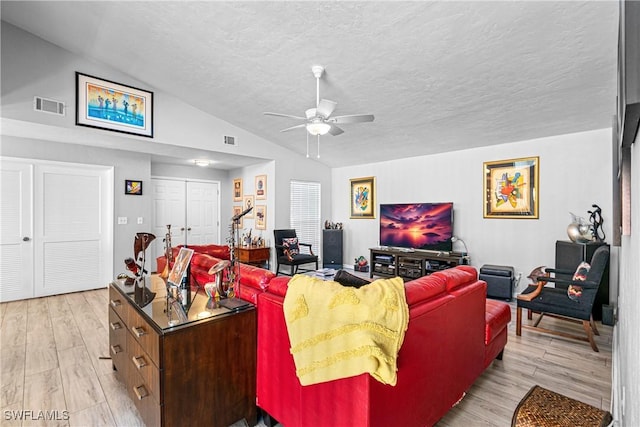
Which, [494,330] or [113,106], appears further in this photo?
[113,106]

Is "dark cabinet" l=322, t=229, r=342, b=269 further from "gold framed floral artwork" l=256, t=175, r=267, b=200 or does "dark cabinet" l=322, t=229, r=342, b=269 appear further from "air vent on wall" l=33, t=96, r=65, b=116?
"air vent on wall" l=33, t=96, r=65, b=116

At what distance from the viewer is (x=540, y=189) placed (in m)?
4.55

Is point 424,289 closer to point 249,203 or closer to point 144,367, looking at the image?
point 144,367

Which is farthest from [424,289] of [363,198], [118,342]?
[363,198]

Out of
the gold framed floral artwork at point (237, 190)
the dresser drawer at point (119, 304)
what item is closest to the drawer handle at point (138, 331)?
the dresser drawer at point (119, 304)

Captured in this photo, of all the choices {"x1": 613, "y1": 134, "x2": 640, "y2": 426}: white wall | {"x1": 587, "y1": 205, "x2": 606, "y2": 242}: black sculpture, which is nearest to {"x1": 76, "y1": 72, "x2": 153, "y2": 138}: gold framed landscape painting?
{"x1": 613, "y1": 134, "x2": 640, "y2": 426}: white wall

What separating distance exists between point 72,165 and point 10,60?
68.9 inches

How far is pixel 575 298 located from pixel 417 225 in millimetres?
2840

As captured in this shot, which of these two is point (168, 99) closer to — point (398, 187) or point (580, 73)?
point (398, 187)

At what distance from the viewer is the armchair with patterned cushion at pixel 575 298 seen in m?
3.05

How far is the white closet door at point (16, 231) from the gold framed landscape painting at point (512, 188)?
7.27 meters

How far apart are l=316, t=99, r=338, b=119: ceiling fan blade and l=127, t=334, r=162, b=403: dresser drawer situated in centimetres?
257

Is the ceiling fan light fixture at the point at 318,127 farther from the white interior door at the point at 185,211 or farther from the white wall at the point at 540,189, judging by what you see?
the white interior door at the point at 185,211

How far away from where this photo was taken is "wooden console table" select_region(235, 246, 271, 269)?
20.5 ft
